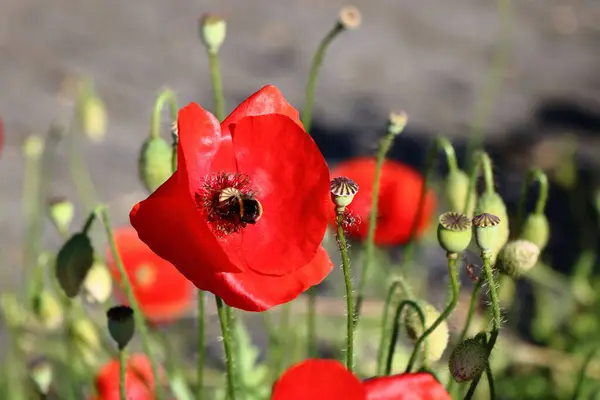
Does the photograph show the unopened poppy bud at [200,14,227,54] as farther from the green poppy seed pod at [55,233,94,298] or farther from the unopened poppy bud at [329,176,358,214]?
the unopened poppy bud at [329,176,358,214]

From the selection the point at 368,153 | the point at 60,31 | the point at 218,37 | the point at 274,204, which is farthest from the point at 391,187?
the point at 60,31

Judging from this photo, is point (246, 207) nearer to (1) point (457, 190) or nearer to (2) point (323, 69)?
(1) point (457, 190)

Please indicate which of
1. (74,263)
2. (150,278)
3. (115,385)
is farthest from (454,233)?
(150,278)

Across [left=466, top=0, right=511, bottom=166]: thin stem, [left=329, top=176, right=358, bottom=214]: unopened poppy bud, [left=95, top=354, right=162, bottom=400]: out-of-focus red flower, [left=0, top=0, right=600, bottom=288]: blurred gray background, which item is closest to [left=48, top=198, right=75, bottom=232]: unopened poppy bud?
[left=95, top=354, right=162, bottom=400]: out-of-focus red flower

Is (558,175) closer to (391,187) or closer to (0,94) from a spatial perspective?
(391,187)

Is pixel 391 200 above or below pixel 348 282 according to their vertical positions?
above

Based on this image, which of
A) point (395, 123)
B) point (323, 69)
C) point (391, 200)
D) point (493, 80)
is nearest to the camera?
point (395, 123)
